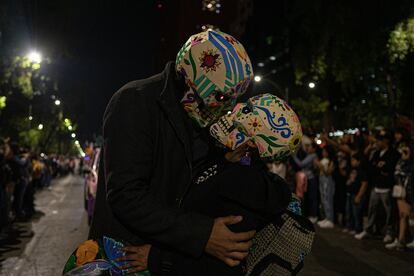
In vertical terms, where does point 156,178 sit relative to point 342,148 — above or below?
above

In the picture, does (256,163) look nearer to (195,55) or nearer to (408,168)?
(195,55)

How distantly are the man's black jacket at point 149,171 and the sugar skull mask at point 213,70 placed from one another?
0.33ft

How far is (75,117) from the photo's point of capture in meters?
70.1

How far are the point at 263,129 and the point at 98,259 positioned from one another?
0.70m

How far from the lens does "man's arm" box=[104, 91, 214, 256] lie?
189cm

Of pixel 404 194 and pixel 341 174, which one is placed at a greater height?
pixel 404 194

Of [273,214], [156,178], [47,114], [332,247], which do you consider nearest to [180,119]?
[156,178]

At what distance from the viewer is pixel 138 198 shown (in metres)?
1.88

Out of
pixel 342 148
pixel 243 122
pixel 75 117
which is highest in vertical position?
pixel 243 122

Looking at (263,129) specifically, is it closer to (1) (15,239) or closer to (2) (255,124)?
(2) (255,124)

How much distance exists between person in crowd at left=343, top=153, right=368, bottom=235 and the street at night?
0.04 m

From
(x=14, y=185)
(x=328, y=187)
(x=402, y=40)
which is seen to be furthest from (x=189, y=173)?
(x=402, y=40)

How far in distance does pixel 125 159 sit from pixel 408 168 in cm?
893

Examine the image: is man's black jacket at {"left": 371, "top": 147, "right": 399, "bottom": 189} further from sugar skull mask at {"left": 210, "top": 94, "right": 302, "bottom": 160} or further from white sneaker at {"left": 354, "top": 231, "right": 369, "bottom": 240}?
sugar skull mask at {"left": 210, "top": 94, "right": 302, "bottom": 160}
